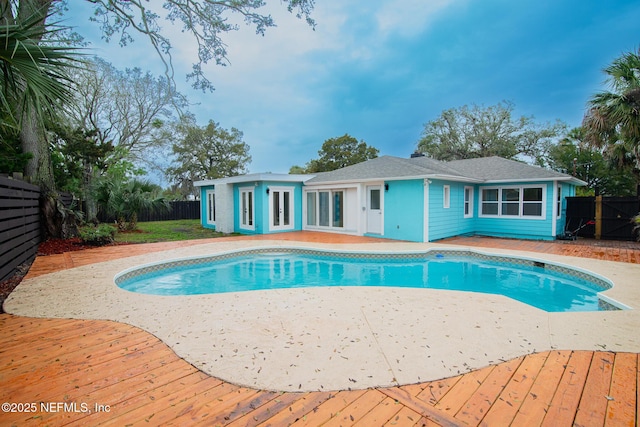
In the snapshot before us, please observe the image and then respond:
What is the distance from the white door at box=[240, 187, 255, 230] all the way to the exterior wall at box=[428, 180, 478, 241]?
25.0 ft

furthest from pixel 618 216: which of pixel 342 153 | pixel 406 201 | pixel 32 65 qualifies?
pixel 342 153

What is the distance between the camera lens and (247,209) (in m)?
14.6

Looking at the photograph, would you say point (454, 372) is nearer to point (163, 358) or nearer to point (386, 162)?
point (163, 358)

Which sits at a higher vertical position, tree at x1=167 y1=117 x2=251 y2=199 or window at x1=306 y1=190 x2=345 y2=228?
tree at x1=167 y1=117 x2=251 y2=199

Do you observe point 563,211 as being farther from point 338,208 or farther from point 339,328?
point 339,328

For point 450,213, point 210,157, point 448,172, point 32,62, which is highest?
point 210,157

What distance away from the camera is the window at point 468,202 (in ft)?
44.3

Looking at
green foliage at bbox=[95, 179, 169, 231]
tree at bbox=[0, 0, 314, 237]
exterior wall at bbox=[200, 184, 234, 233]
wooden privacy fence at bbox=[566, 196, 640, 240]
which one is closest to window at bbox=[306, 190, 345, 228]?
exterior wall at bbox=[200, 184, 234, 233]

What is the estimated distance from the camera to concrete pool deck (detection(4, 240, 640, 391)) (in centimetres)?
279

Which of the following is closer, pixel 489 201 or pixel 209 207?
pixel 489 201

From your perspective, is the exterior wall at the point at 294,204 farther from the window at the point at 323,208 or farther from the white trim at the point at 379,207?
the white trim at the point at 379,207

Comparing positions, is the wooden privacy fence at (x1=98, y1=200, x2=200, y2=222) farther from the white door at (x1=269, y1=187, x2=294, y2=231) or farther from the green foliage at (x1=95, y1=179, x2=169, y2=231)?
the white door at (x1=269, y1=187, x2=294, y2=231)

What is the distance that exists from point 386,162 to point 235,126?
72.0ft

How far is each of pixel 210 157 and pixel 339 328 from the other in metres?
30.0
